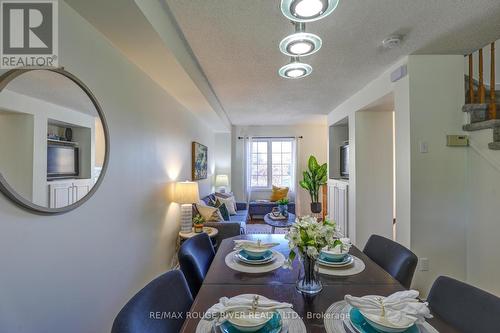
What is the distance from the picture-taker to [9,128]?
3.25 ft

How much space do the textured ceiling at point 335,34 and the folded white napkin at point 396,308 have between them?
1.66 meters

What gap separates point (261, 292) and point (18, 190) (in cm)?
119

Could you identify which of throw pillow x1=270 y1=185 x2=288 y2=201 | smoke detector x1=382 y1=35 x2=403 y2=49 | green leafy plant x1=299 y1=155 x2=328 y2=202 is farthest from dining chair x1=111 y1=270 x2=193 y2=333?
throw pillow x1=270 y1=185 x2=288 y2=201

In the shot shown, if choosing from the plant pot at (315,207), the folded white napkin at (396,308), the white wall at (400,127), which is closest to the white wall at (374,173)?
the white wall at (400,127)

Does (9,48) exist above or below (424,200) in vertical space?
above

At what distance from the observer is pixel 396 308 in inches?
32.1

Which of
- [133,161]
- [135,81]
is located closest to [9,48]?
[135,81]

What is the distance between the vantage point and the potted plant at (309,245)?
101 cm

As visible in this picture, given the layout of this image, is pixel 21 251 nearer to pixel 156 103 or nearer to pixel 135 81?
pixel 135 81

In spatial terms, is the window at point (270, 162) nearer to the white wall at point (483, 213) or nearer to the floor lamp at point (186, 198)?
the floor lamp at point (186, 198)

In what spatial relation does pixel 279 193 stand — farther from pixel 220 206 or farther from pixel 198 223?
pixel 198 223

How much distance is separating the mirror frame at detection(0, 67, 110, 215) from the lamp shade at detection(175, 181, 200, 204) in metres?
1.19

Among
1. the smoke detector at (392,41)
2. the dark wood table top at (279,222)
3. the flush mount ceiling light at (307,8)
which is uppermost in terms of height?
the smoke detector at (392,41)

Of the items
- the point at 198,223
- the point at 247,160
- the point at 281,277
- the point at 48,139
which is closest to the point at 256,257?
the point at 281,277
